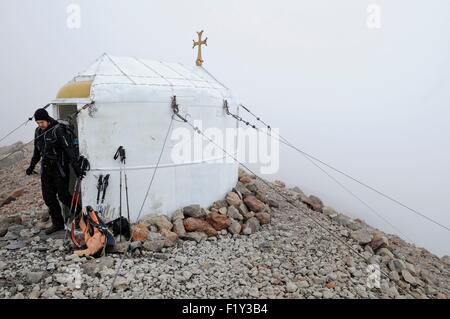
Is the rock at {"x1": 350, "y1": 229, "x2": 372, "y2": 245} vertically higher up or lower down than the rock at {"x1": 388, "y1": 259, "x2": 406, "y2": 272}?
higher up

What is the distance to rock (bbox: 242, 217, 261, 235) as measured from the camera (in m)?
7.77

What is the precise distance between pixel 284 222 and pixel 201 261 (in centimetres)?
333

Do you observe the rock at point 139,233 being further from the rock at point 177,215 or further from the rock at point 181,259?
the rock at point 181,259

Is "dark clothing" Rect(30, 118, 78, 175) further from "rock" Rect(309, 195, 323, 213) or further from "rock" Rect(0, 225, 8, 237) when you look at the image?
"rock" Rect(309, 195, 323, 213)

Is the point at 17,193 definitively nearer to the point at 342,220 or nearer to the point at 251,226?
the point at 251,226

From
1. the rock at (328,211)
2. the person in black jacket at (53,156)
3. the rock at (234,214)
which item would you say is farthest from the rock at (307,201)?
the person in black jacket at (53,156)

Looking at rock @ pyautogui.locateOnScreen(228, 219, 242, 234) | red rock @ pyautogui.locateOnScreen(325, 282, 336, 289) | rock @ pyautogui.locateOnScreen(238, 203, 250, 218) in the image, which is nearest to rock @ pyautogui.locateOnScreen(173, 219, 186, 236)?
rock @ pyautogui.locateOnScreen(228, 219, 242, 234)

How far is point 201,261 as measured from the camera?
6234mm

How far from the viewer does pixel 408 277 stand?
6992mm

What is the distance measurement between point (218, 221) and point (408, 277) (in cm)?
453

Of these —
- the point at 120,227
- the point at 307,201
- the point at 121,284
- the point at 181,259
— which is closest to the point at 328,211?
the point at 307,201

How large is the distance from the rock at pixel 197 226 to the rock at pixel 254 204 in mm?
1702

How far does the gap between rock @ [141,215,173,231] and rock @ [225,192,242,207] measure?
199 cm
